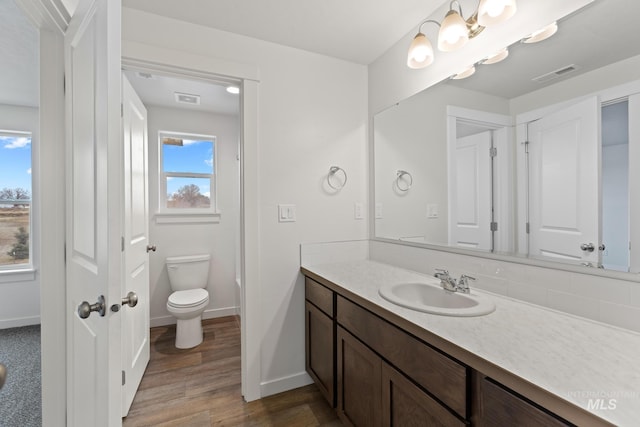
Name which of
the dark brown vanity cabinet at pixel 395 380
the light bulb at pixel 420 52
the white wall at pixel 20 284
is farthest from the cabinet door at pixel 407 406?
the white wall at pixel 20 284

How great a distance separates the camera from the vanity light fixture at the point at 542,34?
1.12 metres

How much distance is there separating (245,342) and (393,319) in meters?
1.13

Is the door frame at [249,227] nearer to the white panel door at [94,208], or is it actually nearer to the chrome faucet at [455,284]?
the white panel door at [94,208]

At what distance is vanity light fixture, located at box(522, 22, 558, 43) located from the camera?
3.66 ft

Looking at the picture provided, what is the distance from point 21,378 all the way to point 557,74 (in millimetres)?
3661

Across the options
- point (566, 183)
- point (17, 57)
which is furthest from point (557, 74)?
point (17, 57)

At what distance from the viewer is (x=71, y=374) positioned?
122 cm

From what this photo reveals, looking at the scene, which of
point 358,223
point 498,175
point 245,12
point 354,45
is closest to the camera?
point 498,175

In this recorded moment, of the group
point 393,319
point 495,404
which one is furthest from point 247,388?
point 495,404

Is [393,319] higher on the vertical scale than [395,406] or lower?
higher

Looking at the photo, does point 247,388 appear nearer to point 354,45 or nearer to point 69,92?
point 69,92

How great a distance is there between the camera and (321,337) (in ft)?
5.66

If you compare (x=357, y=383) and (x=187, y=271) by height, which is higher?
(x=187, y=271)
